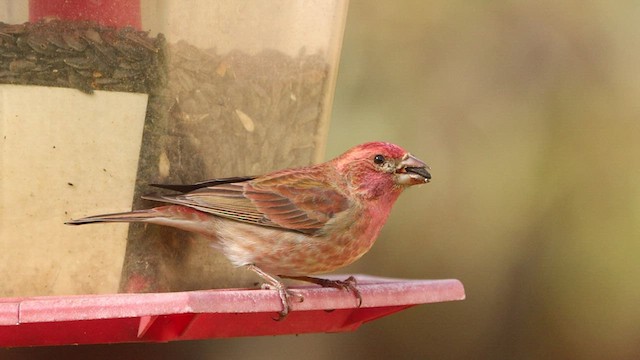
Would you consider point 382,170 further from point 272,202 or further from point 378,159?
point 272,202

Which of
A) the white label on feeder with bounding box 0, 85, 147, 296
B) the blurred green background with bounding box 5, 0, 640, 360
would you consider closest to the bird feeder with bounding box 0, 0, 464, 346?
the white label on feeder with bounding box 0, 85, 147, 296

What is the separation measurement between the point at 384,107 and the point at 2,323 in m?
5.66

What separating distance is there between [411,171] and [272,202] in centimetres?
72

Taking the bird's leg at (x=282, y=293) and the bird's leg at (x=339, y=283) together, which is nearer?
the bird's leg at (x=282, y=293)

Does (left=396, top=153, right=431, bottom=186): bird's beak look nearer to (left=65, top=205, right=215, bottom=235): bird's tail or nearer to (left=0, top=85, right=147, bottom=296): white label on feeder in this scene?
(left=65, top=205, right=215, bottom=235): bird's tail

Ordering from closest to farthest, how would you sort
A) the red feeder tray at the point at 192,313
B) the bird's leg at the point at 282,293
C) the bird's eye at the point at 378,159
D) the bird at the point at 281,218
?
the red feeder tray at the point at 192,313
the bird's leg at the point at 282,293
the bird at the point at 281,218
the bird's eye at the point at 378,159

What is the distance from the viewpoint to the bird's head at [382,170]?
6449mm

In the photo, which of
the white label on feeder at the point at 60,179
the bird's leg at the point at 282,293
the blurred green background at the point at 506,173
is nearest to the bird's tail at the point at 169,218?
the white label on feeder at the point at 60,179

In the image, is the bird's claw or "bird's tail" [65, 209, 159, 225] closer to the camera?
"bird's tail" [65, 209, 159, 225]

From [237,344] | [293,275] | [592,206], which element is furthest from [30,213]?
[592,206]

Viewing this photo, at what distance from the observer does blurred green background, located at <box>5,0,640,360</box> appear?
400 inches

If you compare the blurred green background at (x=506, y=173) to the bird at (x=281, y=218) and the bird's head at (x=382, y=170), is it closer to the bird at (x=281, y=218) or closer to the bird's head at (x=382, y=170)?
the bird's head at (x=382, y=170)

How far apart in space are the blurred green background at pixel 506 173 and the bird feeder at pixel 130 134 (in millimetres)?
3794

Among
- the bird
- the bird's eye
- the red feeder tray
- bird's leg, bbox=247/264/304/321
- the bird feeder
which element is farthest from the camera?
the bird's eye
